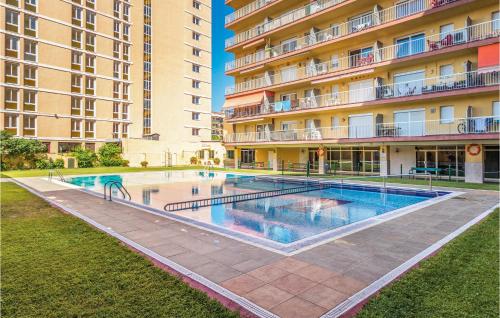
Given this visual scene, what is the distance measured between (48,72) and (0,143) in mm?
10569

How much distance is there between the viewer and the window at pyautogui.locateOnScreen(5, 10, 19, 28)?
32750 mm

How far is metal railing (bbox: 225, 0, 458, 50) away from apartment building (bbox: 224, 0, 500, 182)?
89mm

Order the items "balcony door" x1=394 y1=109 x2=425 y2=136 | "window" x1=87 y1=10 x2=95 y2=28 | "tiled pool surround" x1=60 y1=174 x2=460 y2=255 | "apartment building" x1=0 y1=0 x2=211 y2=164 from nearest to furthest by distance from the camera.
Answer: "tiled pool surround" x1=60 y1=174 x2=460 y2=255
"balcony door" x1=394 y1=109 x2=425 y2=136
"apartment building" x1=0 y1=0 x2=211 y2=164
"window" x1=87 y1=10 x2=95 y2=28

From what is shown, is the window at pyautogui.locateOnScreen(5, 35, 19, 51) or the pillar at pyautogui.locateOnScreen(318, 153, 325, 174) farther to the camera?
the window at pyautogui.locateOnScreen(5, 35, 19, 51)

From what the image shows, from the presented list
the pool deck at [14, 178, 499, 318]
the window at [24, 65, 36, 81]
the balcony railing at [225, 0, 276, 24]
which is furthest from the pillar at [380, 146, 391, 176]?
the window at [24, 65, 36, 81]

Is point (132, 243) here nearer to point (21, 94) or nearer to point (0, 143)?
point (0, 143)

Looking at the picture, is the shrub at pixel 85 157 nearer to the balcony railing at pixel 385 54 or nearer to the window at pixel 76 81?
the window at pixel 76 81

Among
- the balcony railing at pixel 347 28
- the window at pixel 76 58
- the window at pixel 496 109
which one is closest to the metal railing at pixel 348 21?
the balcony railing at pixel 347 28

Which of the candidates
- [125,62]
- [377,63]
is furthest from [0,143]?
[377,63]

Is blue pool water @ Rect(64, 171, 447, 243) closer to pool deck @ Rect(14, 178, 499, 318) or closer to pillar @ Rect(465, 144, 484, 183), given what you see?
pool deck @ Rect(14, 178, 499, 318)

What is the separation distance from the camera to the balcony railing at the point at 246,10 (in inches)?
1296

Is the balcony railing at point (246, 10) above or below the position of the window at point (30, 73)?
above

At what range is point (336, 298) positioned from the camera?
13.9 ft

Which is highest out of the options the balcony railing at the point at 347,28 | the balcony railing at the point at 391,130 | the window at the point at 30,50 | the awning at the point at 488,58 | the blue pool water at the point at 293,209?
the window at the point at 30,50
